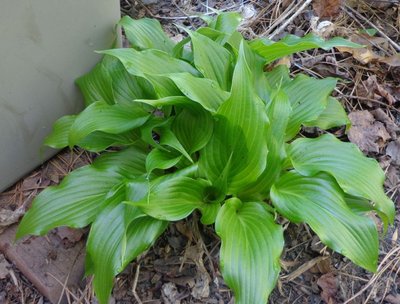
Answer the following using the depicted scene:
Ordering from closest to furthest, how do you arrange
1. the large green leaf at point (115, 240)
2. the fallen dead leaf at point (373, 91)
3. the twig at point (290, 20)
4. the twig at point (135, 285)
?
1. the large green leaf at point (115, 240)
2. the twig at point (135, 285)
3. the fallen dead leaf at point (373, 91)
4. the twig at point (290, 20)

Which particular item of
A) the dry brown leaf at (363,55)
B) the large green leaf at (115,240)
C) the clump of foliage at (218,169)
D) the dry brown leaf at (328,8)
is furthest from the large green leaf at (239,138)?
the dry brown leaf at (328,8)

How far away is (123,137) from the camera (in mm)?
1401

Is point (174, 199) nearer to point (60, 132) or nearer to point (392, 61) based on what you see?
point (60, 132)

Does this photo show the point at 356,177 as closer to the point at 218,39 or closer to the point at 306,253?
the point at 306,253

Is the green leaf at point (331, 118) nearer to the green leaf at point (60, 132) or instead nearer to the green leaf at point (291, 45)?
the green leaf at point (291, 45)

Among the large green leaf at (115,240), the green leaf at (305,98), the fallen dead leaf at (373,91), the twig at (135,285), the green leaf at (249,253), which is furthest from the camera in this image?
the fallen dead leaf at (373,91)

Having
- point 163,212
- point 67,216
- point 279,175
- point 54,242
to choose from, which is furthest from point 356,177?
point 54,242

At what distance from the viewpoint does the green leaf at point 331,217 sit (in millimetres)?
1120

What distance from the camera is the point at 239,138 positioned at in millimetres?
1206

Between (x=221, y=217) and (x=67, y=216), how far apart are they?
1.43 ft

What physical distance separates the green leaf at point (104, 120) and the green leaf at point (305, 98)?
454 millimetres

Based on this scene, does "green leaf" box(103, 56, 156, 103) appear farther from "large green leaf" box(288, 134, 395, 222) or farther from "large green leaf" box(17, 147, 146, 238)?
"large green leaf" box(288, 134, 395, 222)

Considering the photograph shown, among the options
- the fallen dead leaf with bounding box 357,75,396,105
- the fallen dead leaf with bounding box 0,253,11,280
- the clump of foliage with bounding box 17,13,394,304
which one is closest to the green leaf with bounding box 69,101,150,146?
the clump of foliage with bounding box 17,13,394,304

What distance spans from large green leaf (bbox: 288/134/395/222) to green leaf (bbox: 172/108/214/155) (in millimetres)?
254
